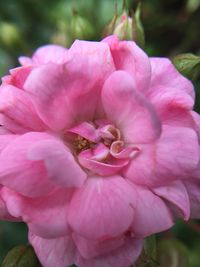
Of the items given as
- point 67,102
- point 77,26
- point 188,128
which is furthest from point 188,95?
point 77,26

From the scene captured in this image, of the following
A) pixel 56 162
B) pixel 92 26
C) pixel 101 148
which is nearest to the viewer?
pixel 56 162

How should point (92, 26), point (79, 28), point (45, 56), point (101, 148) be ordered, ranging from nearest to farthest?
point (101, 148) < point (45, 56) < point (79, 28) < point (92, 26)

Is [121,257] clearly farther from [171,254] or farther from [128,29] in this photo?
[128,29]

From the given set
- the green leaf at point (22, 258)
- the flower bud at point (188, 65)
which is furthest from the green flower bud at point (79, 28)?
the green leaf at point (22, 258)

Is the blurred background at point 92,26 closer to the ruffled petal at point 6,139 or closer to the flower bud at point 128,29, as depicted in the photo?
→ the flower bud at point 128,29

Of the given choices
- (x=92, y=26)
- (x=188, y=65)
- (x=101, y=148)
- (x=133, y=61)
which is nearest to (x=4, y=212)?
(x=101, y=148)

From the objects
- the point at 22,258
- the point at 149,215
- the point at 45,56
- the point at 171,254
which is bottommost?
the point at 171,254
